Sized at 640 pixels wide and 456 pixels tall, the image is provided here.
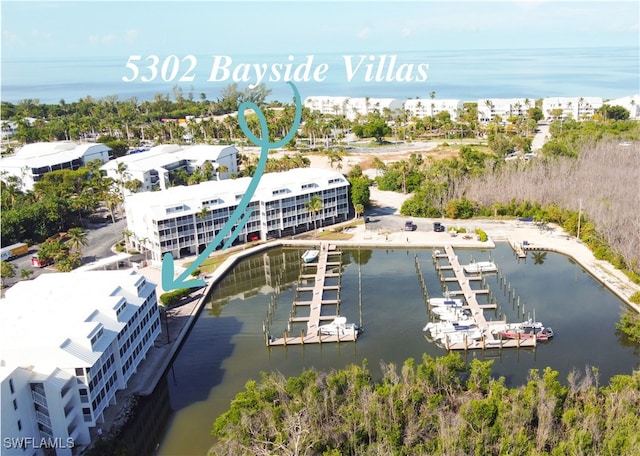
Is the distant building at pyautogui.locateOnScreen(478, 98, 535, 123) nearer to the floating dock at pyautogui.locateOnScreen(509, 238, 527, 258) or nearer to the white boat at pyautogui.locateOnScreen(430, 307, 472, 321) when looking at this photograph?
the floating dock at pyautogui.locateOnScreen(509, 238, 527, 258)

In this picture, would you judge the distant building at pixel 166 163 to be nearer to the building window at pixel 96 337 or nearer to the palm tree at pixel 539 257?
the palm tree at pixel 539 257

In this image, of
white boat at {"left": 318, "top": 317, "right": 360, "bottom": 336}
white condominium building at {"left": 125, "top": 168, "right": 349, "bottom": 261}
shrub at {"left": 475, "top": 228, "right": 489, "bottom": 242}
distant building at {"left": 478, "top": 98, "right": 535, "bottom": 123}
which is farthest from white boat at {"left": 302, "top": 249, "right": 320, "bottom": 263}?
distant building at {"left": 478, "top": 98, "right": 535, "bottom": 123}

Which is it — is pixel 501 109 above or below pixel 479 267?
above

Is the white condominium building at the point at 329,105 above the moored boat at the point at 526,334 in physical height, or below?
above

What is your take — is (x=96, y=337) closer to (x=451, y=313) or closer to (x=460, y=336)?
(x=460, y=336)

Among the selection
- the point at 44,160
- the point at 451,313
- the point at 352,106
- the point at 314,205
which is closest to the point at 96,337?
the point at 451,313

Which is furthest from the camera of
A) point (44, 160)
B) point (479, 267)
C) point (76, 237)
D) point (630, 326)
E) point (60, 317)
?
point (44, 160)

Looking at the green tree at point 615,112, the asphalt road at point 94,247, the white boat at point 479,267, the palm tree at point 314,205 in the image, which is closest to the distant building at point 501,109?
the green tree at point 615,112
